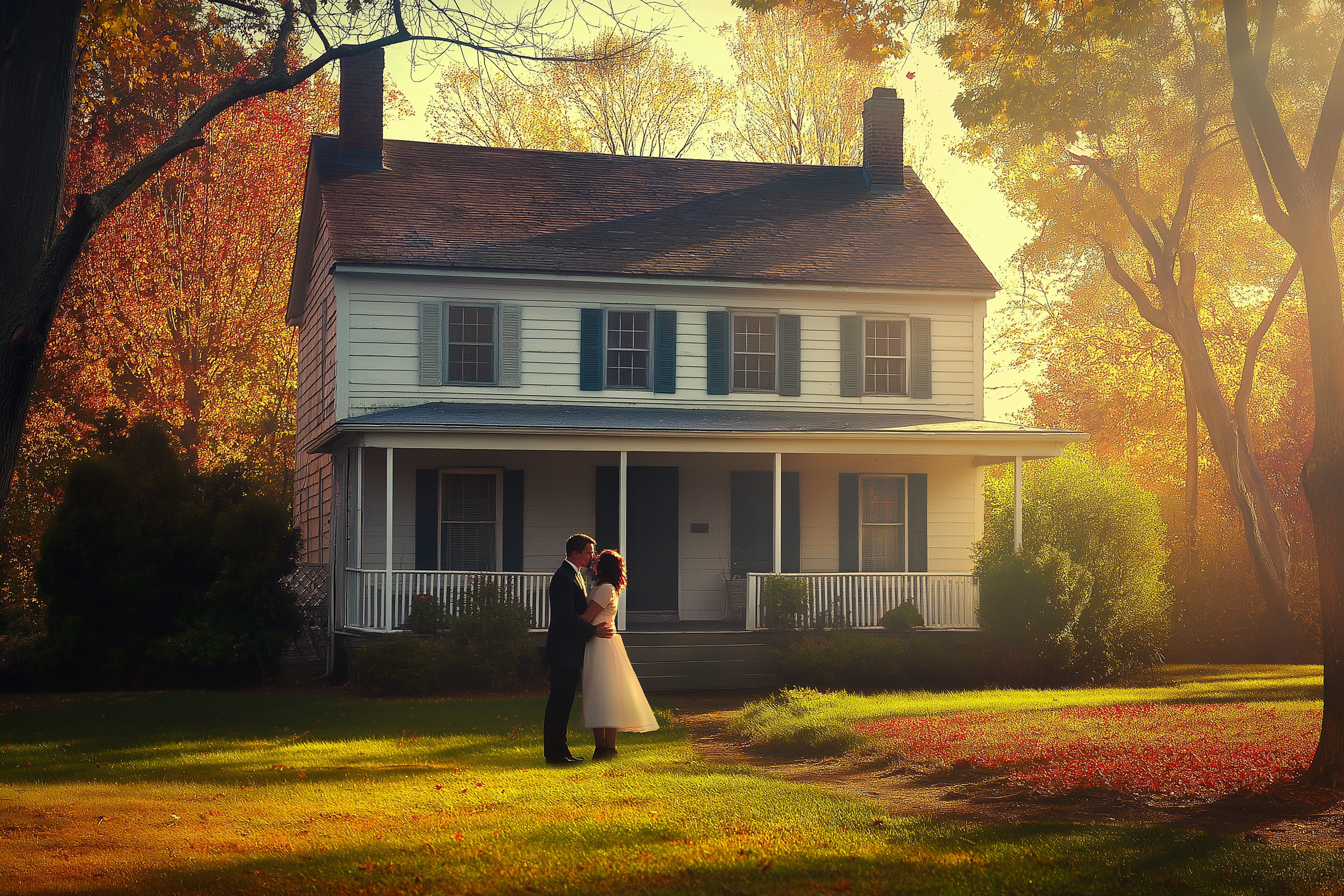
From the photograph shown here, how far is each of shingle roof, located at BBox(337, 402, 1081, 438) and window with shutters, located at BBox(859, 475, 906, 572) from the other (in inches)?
46.2

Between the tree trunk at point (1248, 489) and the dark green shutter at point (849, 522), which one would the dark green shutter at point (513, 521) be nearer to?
the dark green shutter at point (849, 522)

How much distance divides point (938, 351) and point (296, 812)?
15401 mm

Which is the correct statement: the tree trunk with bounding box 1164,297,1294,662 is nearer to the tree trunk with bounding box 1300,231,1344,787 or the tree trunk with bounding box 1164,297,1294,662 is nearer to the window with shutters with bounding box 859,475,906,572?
the window with shutters with bounding box 859,475,906,572

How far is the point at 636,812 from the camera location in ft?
26.0

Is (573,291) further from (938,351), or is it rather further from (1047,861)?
(1047,861)

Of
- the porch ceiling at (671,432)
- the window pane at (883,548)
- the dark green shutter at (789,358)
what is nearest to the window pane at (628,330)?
the porch ceiling at (671,432)

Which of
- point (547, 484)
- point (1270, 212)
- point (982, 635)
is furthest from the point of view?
point (547, 484)

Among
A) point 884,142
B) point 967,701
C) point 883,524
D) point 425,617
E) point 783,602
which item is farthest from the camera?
point 884,142

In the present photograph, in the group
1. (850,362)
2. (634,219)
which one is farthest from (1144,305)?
(634,219)

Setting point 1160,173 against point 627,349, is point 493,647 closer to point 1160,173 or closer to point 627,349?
point 627,349

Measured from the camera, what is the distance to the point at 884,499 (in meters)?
20.9

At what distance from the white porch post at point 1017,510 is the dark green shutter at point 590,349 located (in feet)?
21.5

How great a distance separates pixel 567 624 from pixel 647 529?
33.5ft

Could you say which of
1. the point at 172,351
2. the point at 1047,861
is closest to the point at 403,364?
the point at 172,351
